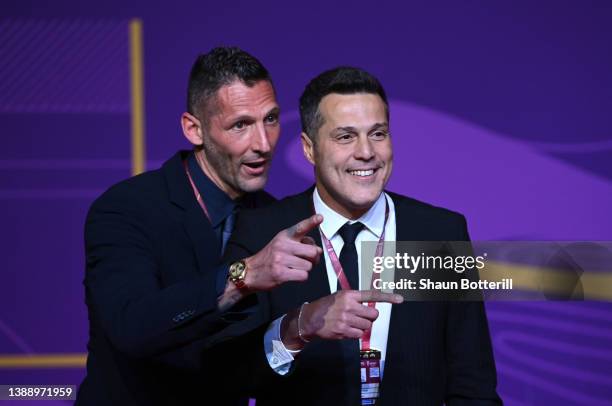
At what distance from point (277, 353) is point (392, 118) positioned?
5.87 ft

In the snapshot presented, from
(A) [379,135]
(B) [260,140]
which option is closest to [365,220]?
(A) [379,135]

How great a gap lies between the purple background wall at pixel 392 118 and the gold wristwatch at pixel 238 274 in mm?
1795

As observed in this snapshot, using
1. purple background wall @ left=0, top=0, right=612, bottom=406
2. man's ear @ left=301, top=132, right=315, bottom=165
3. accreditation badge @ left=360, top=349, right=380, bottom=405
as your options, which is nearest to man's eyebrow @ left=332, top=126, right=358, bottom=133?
man's ear @ left=301, top=132, right=315, bottom=165

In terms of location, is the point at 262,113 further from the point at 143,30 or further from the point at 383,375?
the point at 143,30

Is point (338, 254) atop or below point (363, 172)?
below

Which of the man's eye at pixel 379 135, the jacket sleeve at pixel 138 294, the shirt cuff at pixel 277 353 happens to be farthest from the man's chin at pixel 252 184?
the shirt cuff at pixel 277 353

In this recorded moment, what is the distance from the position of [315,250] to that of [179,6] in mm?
2088

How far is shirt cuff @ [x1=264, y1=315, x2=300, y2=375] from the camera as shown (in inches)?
80.2

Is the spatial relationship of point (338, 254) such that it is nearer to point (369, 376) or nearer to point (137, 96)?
point (369, 376)

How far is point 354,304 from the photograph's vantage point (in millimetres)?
1938

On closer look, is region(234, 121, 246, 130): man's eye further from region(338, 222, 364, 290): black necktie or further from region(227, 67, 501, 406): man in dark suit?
region(338, 222, 364, 290): black necktie

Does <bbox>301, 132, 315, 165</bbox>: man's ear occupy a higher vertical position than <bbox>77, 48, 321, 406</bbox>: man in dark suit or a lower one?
higher

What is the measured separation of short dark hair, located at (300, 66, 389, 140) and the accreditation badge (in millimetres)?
580

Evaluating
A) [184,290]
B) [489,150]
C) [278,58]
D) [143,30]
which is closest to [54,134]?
[143,30]
